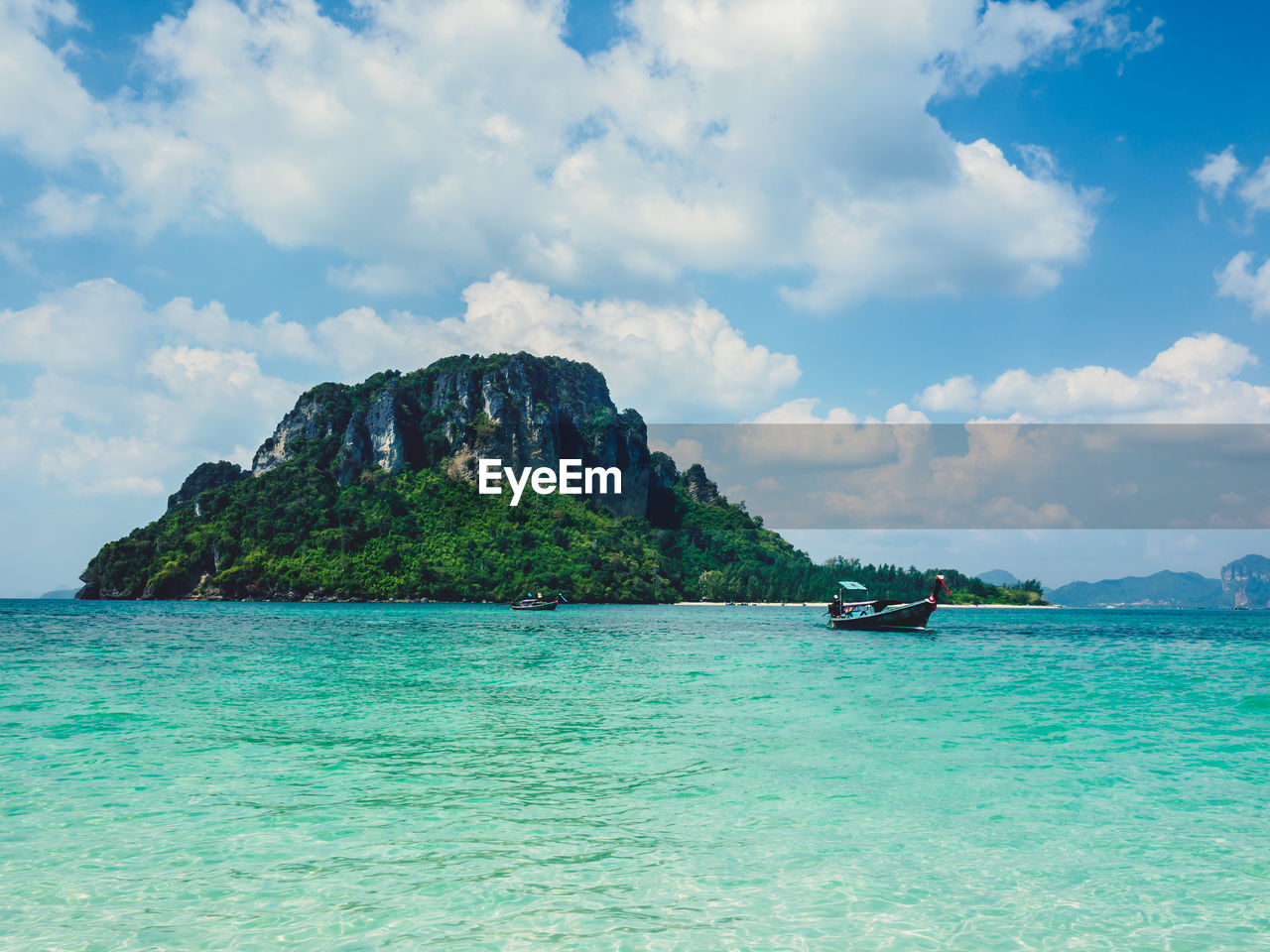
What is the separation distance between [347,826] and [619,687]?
15.6 meters

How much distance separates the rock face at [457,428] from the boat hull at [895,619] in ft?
391

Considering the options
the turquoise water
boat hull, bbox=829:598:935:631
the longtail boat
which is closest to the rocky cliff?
the longtail boat

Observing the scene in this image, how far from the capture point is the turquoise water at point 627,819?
7309 mm

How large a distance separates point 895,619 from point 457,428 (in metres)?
130

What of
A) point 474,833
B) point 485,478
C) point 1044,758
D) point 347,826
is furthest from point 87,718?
point 485,478

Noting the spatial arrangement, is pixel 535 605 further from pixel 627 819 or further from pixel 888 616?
pixel 627 819

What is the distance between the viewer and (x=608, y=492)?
183500 mm

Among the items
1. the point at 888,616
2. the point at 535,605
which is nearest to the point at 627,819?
the point at 888,616

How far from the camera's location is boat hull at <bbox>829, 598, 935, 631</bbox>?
6194 centimetres

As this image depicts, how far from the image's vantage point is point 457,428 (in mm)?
175625

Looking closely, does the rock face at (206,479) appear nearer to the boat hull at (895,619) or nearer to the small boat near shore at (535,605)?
the small boat near shore at (535,605)

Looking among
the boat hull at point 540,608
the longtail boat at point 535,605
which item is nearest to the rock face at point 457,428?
the boat hull at point 540,608

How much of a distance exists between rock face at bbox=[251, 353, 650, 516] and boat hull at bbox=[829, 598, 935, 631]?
391 ft

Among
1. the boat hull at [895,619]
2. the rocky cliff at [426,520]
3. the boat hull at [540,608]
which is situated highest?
the rocky cliff at [426,520]
